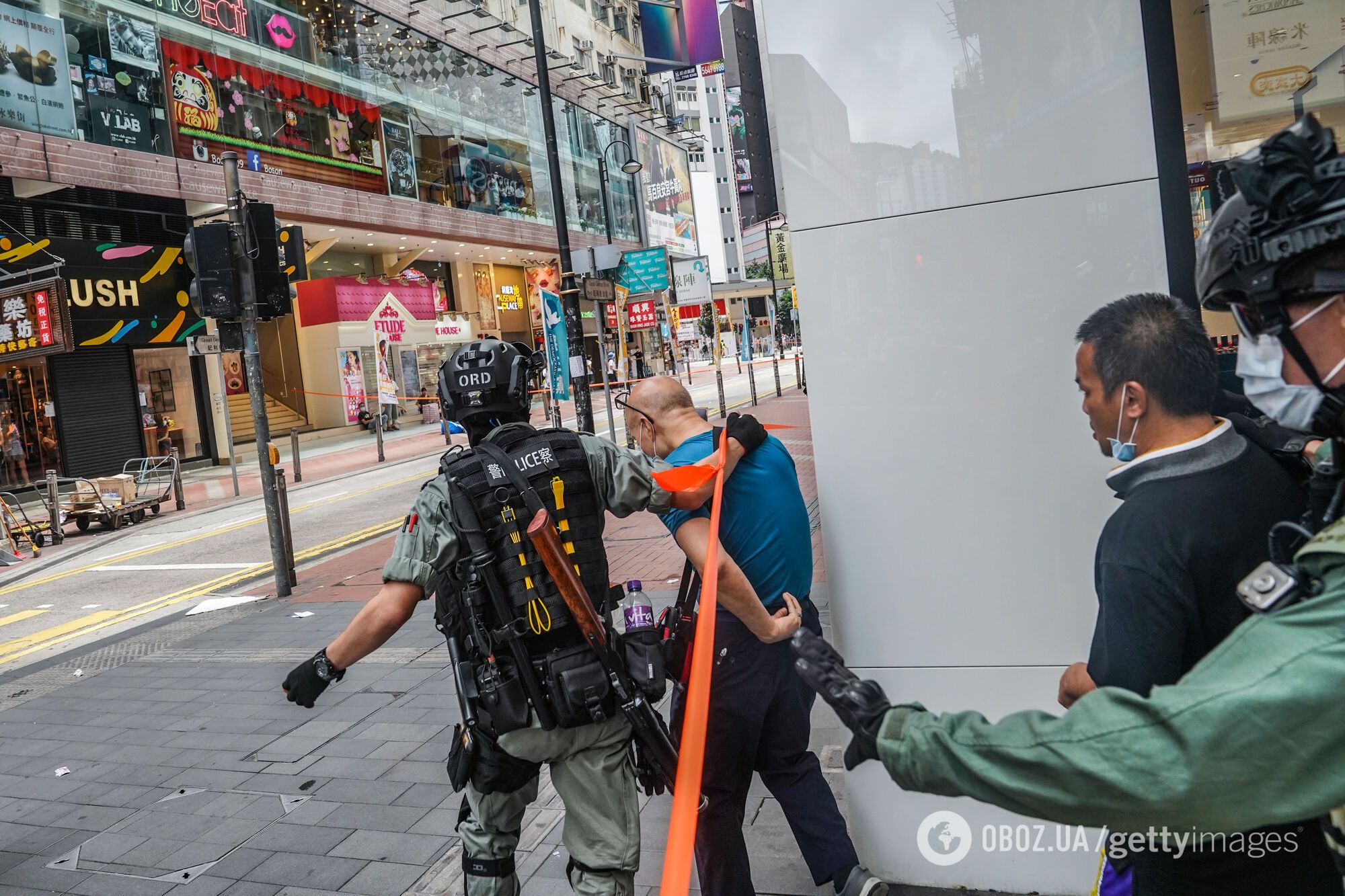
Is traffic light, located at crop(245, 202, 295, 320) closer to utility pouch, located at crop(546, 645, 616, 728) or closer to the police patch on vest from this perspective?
the police patch on vest

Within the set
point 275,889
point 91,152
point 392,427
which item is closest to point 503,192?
point 392,427

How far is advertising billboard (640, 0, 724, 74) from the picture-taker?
16.8 metres

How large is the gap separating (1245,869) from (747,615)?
1.34 meters

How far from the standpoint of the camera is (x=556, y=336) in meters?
14.0

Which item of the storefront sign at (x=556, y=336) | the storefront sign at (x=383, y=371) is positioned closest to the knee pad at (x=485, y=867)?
the storefront sign at (x=556, y=336)

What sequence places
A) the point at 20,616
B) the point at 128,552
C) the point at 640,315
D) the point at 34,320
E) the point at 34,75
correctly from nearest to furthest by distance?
the point at 20,616, the point at 128,552, the point at 34,320, the point at 34,75, the point at 640,315

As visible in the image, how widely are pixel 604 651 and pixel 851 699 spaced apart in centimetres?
146

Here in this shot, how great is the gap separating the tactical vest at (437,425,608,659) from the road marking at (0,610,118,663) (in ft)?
24.7

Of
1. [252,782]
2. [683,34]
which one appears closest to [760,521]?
[252,782]

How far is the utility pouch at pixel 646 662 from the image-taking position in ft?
8.16

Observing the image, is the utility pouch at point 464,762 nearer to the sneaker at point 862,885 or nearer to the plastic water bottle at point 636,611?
the plastic water bottle at point 636,611

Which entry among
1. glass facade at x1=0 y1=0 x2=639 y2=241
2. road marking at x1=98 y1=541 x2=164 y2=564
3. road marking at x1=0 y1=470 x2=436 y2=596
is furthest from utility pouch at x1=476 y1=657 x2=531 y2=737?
glass facade at x1=0 y1=0 x2=639 y2=241

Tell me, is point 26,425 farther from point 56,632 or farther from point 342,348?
point 56,632

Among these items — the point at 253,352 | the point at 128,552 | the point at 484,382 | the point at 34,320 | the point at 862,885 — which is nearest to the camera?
the point at 484,382
